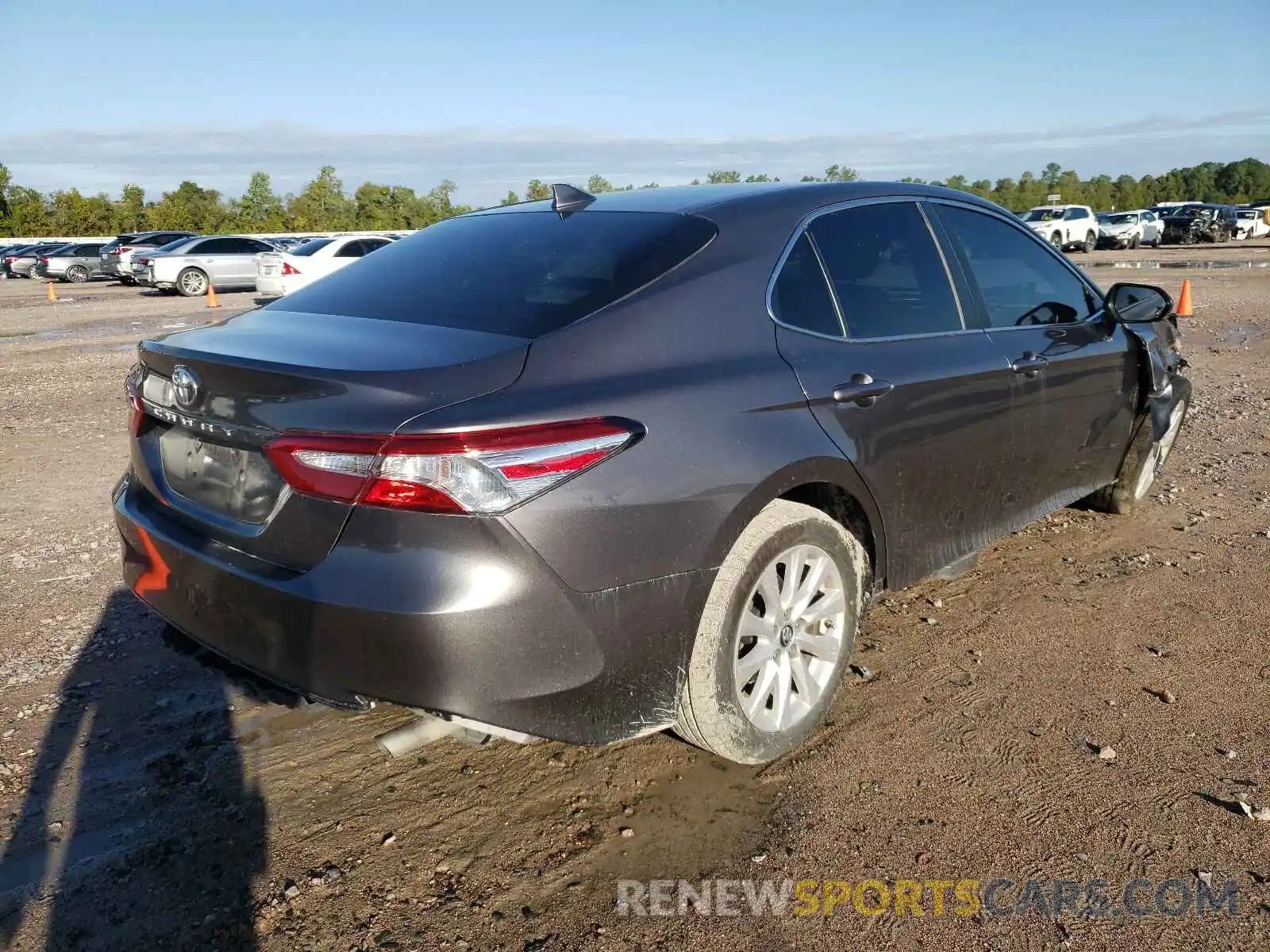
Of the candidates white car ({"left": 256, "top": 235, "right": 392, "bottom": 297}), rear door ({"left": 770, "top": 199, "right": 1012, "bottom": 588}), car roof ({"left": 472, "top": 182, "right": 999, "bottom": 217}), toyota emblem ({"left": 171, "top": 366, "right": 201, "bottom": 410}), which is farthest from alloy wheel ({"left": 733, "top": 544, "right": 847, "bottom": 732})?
white car ({"left": 256, "top": 235, "right": 392, "bottom": 297})

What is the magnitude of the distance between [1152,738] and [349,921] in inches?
95.2

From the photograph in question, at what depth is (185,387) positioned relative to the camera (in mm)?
2625

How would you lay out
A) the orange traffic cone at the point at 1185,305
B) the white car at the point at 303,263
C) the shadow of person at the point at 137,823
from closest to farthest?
the shadow of person at the point at 137,823 → the orange traffic cone at the point at 1185,305 → the white car at the point at 303,263

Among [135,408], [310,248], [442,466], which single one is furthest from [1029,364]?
[310,248]

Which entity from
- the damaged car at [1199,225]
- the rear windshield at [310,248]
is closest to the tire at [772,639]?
the rear windshield at [310,248]

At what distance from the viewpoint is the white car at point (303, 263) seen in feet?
61.0

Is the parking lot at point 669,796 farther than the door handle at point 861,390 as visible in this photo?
No

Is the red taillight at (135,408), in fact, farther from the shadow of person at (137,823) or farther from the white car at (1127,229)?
the white car at (1127,229)

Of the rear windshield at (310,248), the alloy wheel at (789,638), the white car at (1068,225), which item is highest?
the white car at (1068,225)

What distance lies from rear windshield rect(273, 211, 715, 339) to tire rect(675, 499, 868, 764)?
2.55 feet

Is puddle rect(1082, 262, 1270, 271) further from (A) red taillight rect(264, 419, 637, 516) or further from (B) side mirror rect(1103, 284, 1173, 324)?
(A) red taillight rect(264, 419, 637, 516)

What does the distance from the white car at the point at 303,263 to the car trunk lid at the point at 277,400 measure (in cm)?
1636

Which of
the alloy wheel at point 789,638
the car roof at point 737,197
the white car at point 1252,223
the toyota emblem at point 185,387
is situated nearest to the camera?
the toyota emblem at point 185,387

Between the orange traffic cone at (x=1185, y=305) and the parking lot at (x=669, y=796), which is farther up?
the orange traffic cone at (x=1185, y=305)
